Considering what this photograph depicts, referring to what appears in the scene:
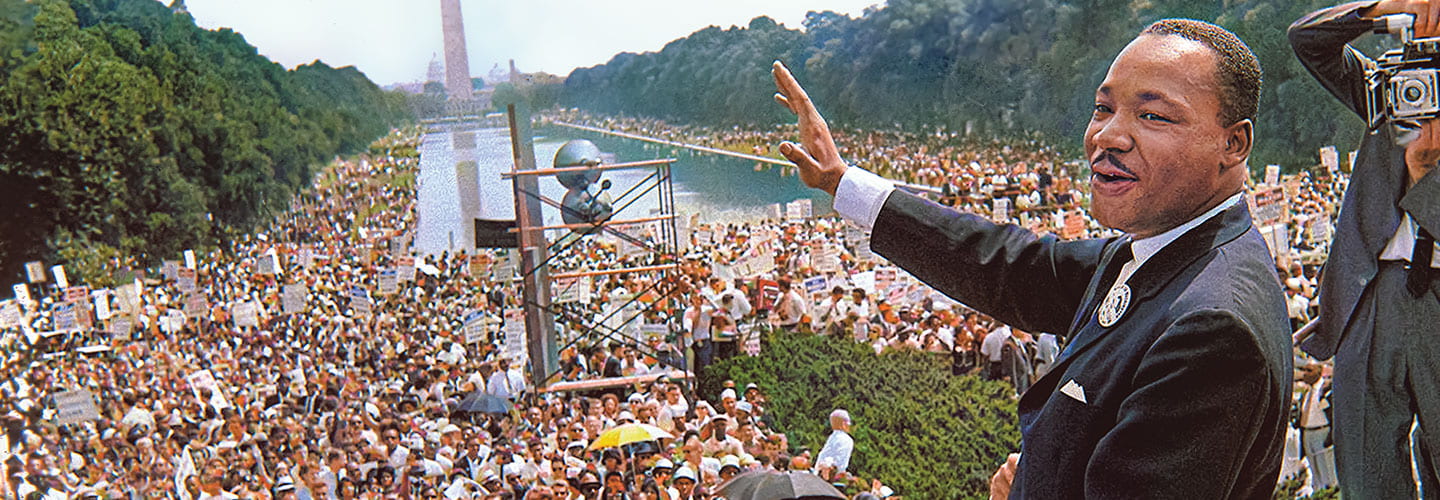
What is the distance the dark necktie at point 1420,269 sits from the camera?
6.28 ft

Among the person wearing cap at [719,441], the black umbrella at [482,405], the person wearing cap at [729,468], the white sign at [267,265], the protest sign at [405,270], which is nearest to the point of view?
the person wearing cap at [729,468]

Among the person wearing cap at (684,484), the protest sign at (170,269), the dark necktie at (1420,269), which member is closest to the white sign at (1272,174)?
the person wearing cap at (684,484)

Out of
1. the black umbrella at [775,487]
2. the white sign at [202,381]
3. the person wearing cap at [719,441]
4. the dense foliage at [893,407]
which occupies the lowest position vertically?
the dense foliage at [893,407]

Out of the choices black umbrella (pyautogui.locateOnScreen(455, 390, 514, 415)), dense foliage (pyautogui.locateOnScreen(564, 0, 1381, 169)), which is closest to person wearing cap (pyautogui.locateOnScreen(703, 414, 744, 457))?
black umbrella (pyautogui.locateOnScreen(455, 390, 514, 415))

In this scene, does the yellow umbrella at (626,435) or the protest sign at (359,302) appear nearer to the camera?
the yellow umbrella at (626,435)

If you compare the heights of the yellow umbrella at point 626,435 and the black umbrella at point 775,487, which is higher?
the black umbrella at point 775,487

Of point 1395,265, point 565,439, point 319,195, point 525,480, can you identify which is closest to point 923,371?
point 565,439

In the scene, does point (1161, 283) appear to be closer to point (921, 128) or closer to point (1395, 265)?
point (1395, 265)

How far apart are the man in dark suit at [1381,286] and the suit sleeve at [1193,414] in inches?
36.9

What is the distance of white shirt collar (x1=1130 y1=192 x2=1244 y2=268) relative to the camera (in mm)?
1286

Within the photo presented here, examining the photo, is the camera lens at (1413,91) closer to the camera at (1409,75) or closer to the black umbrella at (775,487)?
the camera at (1409,75)

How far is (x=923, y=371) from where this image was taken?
8.12m

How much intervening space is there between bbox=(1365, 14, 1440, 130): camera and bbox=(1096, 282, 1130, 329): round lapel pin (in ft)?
2.78

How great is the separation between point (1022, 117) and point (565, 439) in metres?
5.82
